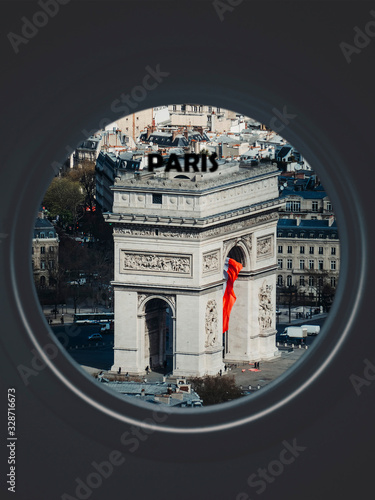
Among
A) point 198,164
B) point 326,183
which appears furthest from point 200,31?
point 198,164

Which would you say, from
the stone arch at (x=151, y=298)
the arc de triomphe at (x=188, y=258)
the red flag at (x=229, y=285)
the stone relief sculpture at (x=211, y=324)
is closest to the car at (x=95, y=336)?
the arc de triomphe at (x=188, y=258)

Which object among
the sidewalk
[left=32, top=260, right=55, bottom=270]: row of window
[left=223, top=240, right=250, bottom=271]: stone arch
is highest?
[left=32, top=260, right=55, bottom=270]: row of window

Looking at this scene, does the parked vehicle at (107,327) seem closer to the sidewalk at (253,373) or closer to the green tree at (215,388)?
the sidewalk at (253,373)

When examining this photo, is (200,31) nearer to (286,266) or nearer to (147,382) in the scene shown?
(147,382)

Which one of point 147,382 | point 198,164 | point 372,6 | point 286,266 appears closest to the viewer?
point 372,6

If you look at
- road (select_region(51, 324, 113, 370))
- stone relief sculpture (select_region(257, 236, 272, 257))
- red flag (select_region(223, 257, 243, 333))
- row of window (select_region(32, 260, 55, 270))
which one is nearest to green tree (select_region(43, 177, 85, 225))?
row of window (select_region(32, 260, 55, 270))

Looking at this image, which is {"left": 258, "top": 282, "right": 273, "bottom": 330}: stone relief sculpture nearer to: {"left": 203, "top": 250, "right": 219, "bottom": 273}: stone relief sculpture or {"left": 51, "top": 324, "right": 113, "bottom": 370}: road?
{"left": 203, "top": 250, "right": 219, "bottom": 273}: stone relief sculpture
